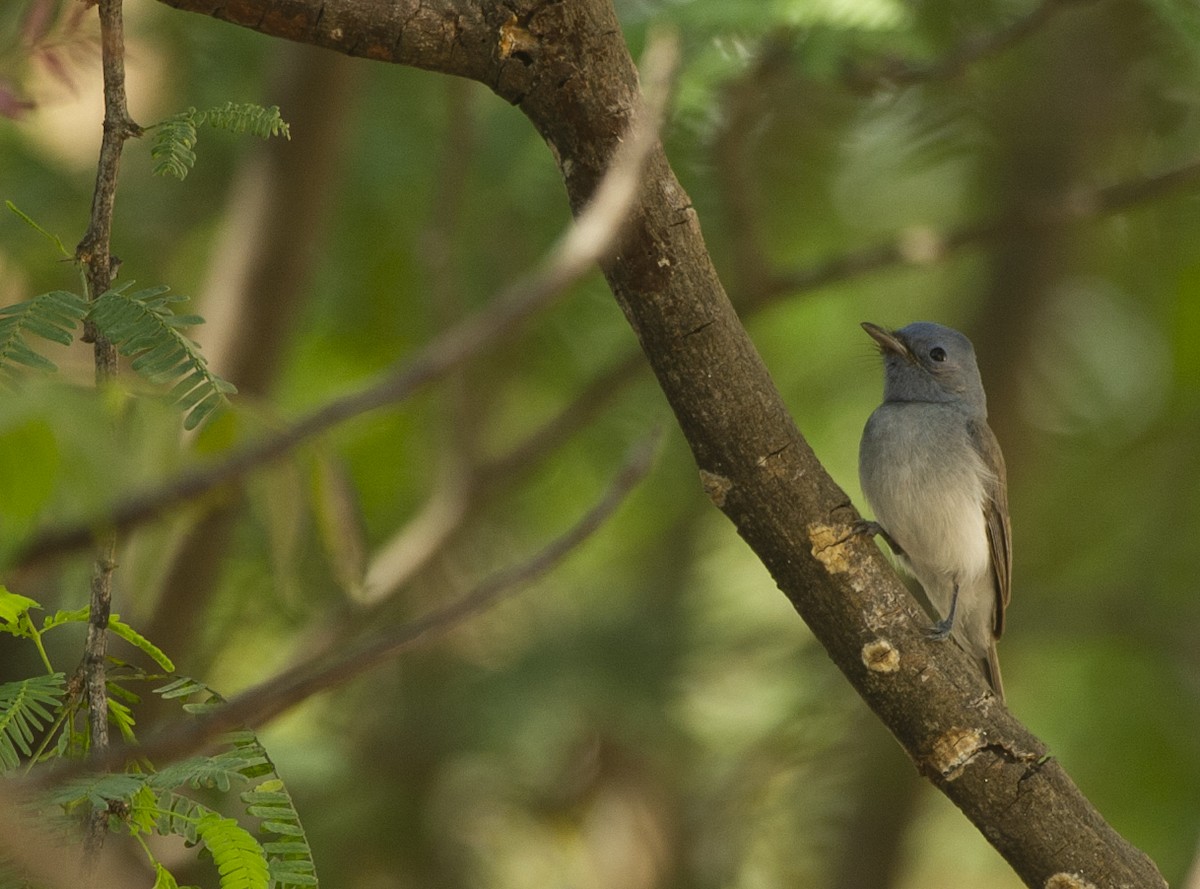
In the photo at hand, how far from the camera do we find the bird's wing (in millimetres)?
4852

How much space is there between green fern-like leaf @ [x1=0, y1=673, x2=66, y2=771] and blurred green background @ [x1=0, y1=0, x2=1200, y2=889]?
105 inches

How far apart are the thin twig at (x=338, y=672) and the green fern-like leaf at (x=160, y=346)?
0.37 metres

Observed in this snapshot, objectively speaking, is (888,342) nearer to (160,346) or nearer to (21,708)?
(160,346)

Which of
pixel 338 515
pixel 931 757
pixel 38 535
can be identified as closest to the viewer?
pixel 38 535

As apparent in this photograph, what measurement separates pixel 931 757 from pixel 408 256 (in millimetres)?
4315

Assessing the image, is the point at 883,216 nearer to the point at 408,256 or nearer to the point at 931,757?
the point at 408,256

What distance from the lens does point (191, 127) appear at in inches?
86.7

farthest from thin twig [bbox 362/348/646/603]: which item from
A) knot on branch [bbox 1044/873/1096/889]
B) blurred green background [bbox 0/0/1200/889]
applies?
knot on branch [bbox 1044/873/1096/889]

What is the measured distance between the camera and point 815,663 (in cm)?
686

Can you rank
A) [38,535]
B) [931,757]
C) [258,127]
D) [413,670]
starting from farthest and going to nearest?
[413,670], [931,757], [258,127], [38,535]

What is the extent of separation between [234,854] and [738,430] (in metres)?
1.15

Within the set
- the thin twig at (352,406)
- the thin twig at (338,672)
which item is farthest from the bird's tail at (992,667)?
the thin twig at (352,406)

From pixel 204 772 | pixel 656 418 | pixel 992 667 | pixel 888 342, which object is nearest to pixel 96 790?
pixel 204 772

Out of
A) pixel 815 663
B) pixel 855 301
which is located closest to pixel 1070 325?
pixel 855 301
